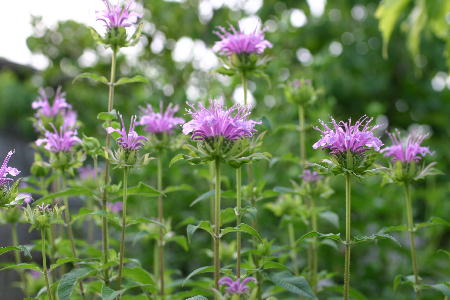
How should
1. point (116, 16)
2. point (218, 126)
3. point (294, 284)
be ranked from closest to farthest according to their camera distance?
point (218, 126), point (294, 284), point (116, 16)

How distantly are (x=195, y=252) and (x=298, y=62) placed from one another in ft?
6.89

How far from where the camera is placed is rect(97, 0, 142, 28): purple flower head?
3.81ft

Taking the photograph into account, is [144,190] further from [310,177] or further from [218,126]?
[310,177]

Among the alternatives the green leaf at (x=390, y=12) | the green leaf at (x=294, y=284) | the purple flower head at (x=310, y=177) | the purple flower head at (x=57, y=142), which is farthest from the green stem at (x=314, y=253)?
the purple flower head at (x=57, y=142)

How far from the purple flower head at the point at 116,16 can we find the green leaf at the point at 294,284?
2.20 ft

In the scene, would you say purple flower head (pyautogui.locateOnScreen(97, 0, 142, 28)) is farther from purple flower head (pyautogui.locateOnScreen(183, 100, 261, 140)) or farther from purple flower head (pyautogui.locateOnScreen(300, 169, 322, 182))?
purple flower head (pyautogui.locateOnScreen(300, 169, 322, 182))

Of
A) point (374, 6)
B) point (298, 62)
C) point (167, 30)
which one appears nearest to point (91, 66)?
point (167, 30)

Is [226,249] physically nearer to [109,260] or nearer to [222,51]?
[109,260]

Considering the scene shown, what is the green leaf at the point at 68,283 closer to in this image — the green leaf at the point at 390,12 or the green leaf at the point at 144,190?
the green leaf at the point at 144,190

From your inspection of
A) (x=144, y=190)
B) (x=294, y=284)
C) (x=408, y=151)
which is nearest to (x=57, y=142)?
(x=144, y=190)

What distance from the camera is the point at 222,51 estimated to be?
1.23 m

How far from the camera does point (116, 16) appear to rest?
1163 millimetres

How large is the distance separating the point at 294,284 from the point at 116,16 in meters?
0.72

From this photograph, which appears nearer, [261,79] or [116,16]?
[116,16]
